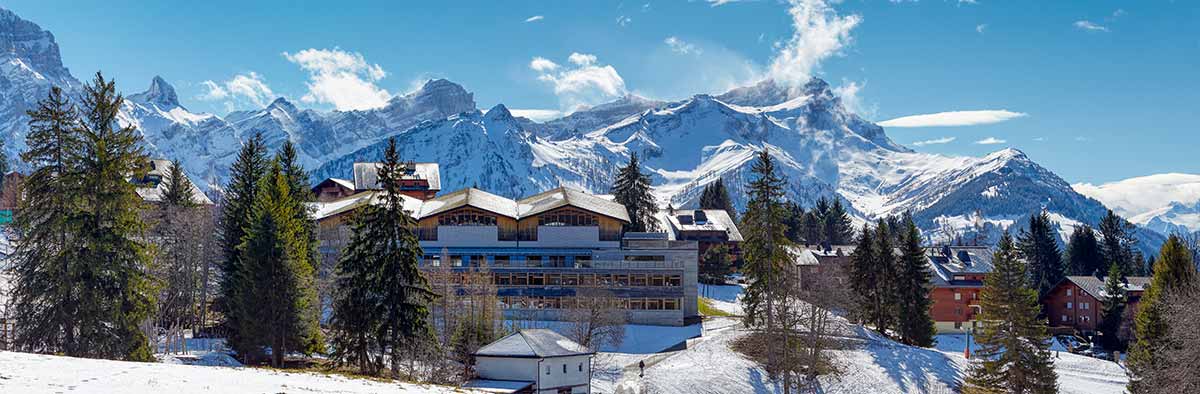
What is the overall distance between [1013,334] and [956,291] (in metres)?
54.2

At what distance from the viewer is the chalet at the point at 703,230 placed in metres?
117

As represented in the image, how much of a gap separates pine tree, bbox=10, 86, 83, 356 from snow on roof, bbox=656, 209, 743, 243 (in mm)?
85890

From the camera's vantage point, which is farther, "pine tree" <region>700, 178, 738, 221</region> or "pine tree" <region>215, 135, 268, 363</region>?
"pine tree" <region>700, 178, 738, 221</region>

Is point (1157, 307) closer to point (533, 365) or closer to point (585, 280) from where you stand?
point (533, 365)

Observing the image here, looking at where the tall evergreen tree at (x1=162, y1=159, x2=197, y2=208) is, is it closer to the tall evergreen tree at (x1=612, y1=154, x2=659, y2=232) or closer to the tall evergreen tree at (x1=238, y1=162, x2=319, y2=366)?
the tall evergreen tree at (x1=238, y1=162, x2=319, y2=366)

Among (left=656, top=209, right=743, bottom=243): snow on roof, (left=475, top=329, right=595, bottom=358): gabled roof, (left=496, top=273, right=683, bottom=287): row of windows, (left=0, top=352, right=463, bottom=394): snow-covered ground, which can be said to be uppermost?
(left=656, top=209, right=743, bottom=243): snow on roof

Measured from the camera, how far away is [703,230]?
11825 centimetres

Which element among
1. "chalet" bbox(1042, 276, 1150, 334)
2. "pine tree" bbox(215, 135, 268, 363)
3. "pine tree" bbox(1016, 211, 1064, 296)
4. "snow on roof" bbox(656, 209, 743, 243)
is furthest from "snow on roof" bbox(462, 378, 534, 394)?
"pine tree" bbox(1016, 211, 1064, 296)

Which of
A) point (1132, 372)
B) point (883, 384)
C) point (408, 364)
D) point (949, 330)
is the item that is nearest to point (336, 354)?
point (408, 364)

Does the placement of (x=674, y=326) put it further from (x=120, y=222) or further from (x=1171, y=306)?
(x=120, y=222)

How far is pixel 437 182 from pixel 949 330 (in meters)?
76.1

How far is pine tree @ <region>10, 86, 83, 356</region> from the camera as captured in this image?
3709 cm

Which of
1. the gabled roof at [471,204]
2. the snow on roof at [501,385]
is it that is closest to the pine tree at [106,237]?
the snow on roof at [501,385]

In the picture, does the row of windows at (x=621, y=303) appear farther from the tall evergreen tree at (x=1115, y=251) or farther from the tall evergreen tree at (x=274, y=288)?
the tall evergreen tree at (x=1115, y=251)
